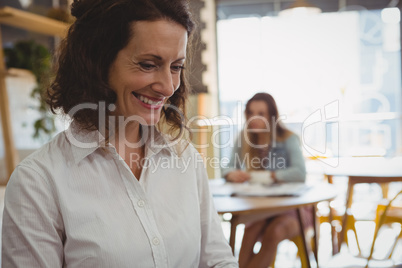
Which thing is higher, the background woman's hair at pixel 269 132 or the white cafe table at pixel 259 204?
the background woman's hair at pixel 269 132

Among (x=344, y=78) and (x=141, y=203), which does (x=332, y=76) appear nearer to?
(x=344, y=78)

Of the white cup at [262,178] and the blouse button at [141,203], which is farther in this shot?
the white cup at [262,178]

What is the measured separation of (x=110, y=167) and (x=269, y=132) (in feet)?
6.15

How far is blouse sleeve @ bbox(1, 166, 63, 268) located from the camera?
912mm

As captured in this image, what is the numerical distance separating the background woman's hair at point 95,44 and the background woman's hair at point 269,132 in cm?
176

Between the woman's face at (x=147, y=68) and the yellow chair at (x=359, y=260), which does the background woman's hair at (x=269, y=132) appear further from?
the woman's face at (x=147, y=68)

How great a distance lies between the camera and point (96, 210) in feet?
3.20

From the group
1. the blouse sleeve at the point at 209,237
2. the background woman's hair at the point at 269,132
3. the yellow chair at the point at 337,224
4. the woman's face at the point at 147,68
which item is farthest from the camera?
the yellow chair at the point at 337,224

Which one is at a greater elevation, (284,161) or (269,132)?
(269,132)

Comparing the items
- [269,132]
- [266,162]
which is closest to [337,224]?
[266,162]

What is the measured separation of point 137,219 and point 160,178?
0.14 m

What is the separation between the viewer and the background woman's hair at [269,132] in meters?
2.79

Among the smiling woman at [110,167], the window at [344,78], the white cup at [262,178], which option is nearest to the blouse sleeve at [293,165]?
the white cup at [262,178]

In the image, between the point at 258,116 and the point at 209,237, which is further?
the point at 258,116
